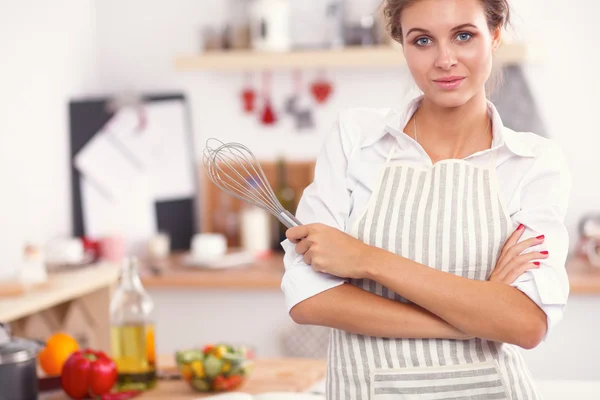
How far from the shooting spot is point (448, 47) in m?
1.35

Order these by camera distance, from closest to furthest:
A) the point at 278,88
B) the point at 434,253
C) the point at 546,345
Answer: the point at 434,253 < the point at 546,345 < the point at 278,88

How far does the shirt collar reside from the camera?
1441 millimetres

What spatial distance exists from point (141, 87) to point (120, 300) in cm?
215

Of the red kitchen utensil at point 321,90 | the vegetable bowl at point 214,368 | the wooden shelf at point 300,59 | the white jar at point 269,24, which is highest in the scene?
the white jar at point 269,24

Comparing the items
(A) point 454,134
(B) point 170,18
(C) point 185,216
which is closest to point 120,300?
(A) point 454,134

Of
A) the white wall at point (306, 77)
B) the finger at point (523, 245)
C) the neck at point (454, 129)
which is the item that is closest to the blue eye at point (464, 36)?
the neck at point (454, 129)

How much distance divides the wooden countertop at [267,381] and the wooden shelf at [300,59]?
1.72 meters

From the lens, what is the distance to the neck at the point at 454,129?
146cm

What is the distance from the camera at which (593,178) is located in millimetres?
3715

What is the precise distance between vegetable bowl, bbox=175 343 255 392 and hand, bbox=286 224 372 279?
0.65 m

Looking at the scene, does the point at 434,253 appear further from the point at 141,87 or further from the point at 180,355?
the point at 141,87

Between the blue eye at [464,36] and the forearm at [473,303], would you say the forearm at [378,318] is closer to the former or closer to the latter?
the forearm at [473,303]

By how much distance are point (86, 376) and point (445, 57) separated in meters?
1.08

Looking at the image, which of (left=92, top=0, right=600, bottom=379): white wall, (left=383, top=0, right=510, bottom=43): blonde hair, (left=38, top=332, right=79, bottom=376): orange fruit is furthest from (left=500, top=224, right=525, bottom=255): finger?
(left=92, top=0, right=600, bottom=379): white wall
